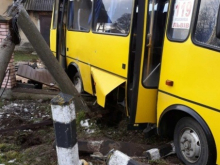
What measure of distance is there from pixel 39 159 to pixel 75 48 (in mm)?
3233

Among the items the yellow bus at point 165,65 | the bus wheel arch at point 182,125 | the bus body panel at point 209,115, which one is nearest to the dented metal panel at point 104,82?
the yellow bus at point 165,65

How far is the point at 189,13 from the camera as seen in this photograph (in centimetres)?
363

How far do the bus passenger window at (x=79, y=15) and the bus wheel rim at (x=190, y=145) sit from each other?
308 centimetres

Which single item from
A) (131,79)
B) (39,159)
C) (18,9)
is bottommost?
(39,159)

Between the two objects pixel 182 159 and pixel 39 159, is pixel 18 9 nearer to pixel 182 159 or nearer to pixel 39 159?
pixel 39 159

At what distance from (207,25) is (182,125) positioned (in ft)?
4.23

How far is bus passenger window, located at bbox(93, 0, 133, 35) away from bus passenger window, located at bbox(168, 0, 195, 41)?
2.86 ft

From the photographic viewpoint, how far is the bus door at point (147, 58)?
409 cm

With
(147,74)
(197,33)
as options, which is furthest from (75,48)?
(197,33)

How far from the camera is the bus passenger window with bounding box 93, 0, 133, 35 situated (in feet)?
15.5

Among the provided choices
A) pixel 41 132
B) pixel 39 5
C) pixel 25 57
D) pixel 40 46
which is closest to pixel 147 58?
pixel 40 46

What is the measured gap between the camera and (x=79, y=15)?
661 cm

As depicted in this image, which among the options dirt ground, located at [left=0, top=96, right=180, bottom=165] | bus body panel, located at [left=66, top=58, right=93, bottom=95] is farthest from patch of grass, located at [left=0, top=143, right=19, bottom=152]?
bus body panel, located at [left=66, top=58, right=93, bottom=95]

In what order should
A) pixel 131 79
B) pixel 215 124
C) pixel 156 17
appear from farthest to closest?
pixel 131 79
pixel 156 17
pixel 215 124
